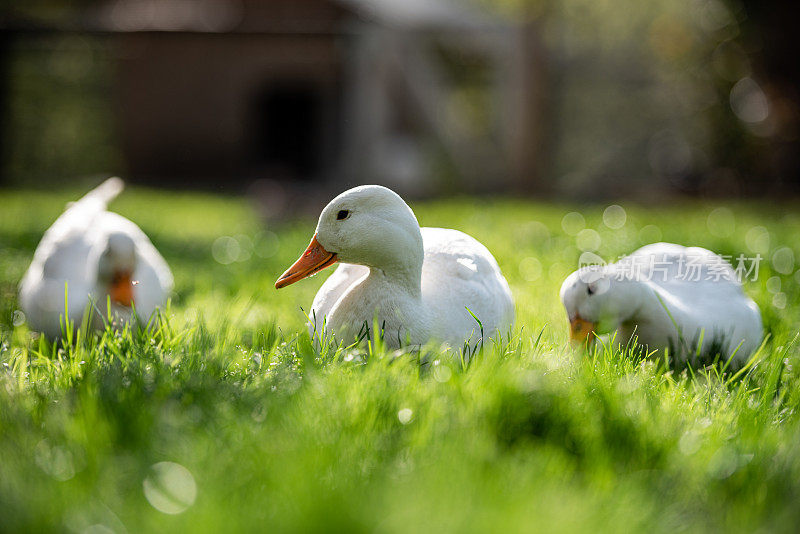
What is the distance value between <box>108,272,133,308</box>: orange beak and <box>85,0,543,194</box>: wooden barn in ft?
21.0

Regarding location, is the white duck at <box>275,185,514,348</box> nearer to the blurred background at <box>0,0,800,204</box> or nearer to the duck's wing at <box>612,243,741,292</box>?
the duck's wing at <box>612,243,741,292</box>

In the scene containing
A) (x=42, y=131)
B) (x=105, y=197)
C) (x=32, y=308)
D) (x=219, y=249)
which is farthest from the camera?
(x=42, y=131)

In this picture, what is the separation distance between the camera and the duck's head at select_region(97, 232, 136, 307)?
299cm

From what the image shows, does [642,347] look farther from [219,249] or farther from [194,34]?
[194,34]

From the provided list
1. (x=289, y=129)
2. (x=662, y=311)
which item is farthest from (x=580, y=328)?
(x=289, y=129)

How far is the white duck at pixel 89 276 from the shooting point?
3006mm

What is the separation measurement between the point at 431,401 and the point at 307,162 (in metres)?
13.6

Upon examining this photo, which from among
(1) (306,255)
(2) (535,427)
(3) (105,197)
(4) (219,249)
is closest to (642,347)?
(2) (535,427)

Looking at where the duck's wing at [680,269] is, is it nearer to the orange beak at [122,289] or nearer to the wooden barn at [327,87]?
the orange beak at [122,289]

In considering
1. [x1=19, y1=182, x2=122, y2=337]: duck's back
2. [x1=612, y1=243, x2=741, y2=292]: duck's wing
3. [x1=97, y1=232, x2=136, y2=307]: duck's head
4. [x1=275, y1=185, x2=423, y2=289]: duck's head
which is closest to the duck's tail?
[x1=19, y1=182, x2=122, y2=337]: duck's back

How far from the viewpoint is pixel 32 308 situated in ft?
10.2

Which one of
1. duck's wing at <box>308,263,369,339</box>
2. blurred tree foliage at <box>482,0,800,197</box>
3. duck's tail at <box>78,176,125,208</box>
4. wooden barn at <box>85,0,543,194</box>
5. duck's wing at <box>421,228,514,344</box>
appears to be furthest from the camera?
blurred tree foliage at <box>482,0,800,197</box>

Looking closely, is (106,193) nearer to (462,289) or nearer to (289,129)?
(462,289)

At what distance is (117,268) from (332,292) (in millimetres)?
938
